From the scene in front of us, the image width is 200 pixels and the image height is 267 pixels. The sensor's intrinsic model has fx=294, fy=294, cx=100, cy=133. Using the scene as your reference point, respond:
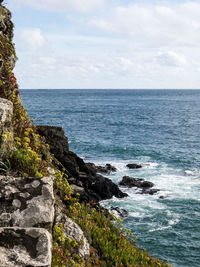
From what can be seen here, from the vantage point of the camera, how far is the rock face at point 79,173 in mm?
20891

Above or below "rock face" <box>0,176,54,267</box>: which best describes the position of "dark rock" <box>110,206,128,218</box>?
below

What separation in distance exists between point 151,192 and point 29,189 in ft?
78.0

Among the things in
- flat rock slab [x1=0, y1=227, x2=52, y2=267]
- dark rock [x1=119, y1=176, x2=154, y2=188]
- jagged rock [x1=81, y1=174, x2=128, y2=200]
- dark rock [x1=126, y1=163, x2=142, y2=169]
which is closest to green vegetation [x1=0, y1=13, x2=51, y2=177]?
flat rock slab [x1=0, y1=227, x2=52, y2=267]

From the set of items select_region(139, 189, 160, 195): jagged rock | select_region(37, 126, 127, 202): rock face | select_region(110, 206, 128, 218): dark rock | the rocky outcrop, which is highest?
select_region(37, 126, 127, 202): rock face

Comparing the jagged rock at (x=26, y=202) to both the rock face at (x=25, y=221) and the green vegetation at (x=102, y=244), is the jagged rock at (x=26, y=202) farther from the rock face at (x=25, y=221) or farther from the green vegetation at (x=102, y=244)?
the green vegetation at (x=102, y=244)

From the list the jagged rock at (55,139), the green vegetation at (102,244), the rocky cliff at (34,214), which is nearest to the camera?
the rocky cliff at (34,214)

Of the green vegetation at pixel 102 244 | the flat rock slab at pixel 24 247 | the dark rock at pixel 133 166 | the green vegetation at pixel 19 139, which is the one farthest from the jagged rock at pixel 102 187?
the flat rock slab at pixel 24 247

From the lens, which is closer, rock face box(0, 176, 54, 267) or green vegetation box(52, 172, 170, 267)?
rock face box(0, 176, 54, 267)

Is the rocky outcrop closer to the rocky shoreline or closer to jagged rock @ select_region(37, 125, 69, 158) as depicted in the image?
the rocky shoreline

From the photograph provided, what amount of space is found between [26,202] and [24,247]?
1154 millimetres

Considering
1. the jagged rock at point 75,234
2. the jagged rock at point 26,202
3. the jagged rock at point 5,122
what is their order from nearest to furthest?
the jagged rock at point 26,202, the jagged rock at point 5,122, the jagged rock at point 75,234

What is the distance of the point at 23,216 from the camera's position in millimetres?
5617

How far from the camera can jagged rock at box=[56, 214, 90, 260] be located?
751cm

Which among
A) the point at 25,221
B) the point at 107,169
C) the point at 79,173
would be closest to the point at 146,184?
the point at 107,169
